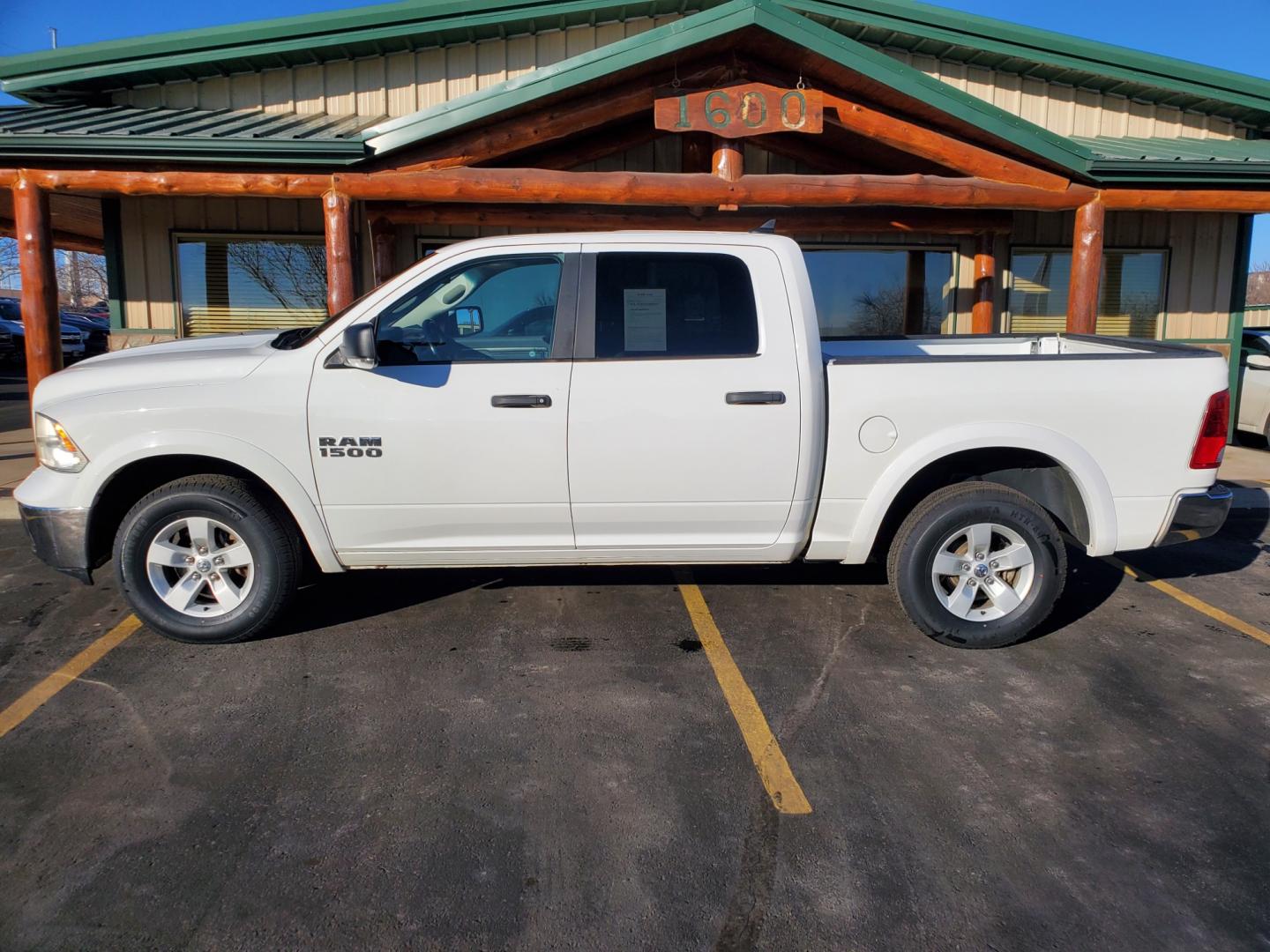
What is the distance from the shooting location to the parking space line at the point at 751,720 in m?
3.29

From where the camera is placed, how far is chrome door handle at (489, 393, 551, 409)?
4344 millimetres

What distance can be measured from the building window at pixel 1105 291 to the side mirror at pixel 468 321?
8.87 meters

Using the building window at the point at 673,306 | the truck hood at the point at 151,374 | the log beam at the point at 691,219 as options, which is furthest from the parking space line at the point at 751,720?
the log beam at the point at 691,219

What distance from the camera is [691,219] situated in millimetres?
10344

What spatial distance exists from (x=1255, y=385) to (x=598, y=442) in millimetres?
10108

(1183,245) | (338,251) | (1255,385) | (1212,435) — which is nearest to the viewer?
(1212,435)

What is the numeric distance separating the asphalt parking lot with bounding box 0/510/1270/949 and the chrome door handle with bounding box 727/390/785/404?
1.24 metres

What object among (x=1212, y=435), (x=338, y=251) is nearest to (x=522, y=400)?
(x=1212, y=435)

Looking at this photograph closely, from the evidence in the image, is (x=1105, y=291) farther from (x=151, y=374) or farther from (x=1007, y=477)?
(x=151, y=374)

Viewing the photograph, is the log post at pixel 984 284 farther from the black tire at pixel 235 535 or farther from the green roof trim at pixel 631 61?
the black tire at pixel 235 535

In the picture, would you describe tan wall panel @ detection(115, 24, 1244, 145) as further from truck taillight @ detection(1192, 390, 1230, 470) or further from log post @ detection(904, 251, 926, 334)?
truck taillight @ detection(1192, 390, 1230, 470)

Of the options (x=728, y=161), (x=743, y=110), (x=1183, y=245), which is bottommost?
(x=1183, y=245)

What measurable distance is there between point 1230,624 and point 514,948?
443cm

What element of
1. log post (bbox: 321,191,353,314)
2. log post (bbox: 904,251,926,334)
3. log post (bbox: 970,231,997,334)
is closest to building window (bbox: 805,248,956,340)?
log post (bbox: 904,251,926,334)
